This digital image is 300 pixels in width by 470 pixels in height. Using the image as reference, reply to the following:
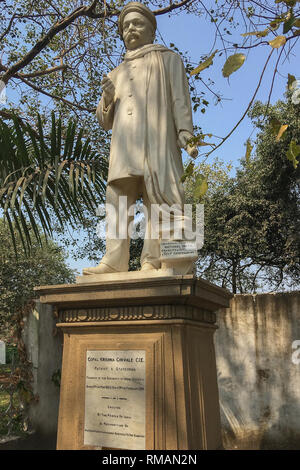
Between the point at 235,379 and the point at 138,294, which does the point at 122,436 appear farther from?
the point at 235,379

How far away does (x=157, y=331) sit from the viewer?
9.05 ft

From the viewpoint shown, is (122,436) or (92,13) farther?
(92,13)

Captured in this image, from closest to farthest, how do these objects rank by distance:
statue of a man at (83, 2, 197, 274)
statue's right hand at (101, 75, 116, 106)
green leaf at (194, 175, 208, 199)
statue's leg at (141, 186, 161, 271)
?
green leaf at (194, 175, 208, 199) < statue's leg at (141, 186, 161, 271) < statue of a man at (83, 2, 197, 274) < statue's right hand at (101, 75, 116, 106)

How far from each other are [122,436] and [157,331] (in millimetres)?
661

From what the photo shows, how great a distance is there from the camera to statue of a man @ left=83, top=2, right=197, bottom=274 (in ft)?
10.5

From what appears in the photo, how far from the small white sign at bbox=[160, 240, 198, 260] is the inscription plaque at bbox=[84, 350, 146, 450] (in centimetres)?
65

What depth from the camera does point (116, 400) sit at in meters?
2.76

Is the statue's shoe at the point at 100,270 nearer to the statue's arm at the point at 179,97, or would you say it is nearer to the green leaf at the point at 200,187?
the statue's arm at the point at 179,97

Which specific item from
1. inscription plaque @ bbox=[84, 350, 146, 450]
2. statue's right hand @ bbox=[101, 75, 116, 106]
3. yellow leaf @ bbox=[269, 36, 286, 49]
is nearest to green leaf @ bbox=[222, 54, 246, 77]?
yellow leaf @ bbox=[269, 36, 286, 49]

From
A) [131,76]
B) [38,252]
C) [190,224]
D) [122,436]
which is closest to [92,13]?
[131,76]

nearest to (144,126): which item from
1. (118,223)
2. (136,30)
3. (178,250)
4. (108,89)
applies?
(108,89)

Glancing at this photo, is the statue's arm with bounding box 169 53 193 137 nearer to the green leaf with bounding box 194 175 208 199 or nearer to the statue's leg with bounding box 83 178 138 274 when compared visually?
the statue's leg with bounding box 83 178 138 274

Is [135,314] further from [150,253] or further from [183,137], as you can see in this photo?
[183,137]

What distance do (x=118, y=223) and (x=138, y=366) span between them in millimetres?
1091
